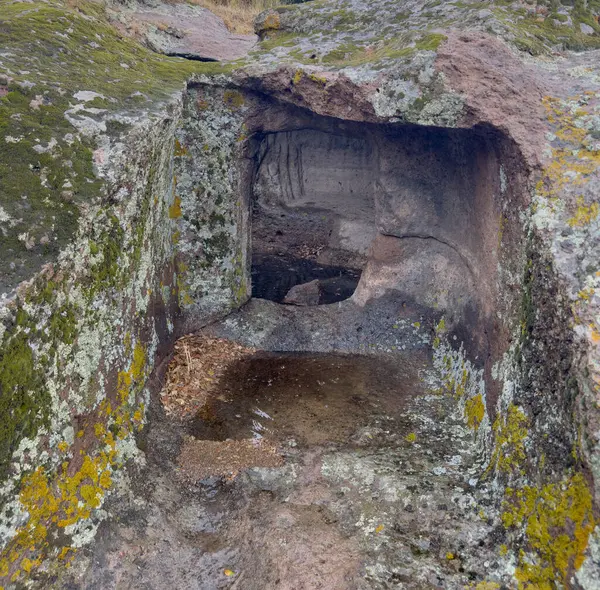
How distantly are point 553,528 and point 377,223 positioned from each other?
531cm

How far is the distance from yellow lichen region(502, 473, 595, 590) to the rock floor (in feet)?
1.05

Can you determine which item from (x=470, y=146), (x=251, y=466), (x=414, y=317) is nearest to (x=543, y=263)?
(x=470, y=146)

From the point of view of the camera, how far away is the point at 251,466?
4980mm

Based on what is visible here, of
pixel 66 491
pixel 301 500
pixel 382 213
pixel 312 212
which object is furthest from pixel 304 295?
pixel 66 491

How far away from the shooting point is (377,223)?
806 centimetres

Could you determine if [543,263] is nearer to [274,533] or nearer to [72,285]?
[274,533]

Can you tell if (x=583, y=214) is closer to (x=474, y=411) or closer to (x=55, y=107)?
(x=474, y=411)

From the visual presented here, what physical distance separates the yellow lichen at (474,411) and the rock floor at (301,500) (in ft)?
0.39

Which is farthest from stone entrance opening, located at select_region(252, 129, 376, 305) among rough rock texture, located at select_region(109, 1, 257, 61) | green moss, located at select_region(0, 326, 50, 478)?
green moss, located at select_region(0, 326, 50, 478)

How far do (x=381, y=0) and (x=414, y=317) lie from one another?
14.4ft

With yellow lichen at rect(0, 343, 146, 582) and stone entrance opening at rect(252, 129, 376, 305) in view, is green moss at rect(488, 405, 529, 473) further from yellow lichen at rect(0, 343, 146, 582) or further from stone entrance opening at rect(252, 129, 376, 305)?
stone entrance opening at rect(252, 129, 376, 305)

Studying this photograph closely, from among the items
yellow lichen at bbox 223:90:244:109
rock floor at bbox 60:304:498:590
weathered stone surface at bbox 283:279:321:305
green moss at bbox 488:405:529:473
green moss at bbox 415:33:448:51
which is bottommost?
rock floor at bbox 60:304:498:590

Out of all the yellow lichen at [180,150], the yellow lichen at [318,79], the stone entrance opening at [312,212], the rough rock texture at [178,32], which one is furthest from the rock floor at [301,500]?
the rough rock texture at [178,32]

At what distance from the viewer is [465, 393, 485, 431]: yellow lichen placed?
5.16 m
